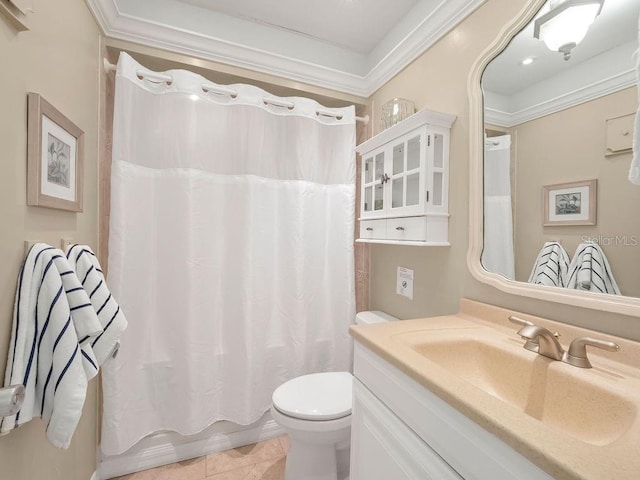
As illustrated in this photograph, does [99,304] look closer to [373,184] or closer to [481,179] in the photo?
[373,184]

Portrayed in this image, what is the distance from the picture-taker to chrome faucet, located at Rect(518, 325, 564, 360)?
0.79m

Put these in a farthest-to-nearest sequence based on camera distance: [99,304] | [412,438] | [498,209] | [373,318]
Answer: [373,318], [498,209], [99,304], [412,438]

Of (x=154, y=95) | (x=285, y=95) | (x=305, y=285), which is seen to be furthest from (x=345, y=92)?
(x=305, y=285)

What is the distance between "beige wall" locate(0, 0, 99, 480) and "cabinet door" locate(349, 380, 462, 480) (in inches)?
38.4

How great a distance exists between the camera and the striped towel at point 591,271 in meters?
0.83

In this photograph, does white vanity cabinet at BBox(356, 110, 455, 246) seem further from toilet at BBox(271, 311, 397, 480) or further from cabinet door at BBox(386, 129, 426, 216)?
toilet at BBox(271, 311, 397, 480)

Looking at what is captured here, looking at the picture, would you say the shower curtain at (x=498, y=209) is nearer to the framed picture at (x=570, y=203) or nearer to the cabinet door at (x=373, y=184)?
the framed picture at (x=570, y=203)

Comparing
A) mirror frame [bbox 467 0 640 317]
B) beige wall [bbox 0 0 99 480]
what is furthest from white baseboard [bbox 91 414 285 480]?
mirror frame [bbox 467 0 640 317]

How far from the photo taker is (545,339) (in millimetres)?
813

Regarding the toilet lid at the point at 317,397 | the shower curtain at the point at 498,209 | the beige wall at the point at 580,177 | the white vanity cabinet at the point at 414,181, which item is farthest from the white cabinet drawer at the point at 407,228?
the toilet lid at the point at 317,397

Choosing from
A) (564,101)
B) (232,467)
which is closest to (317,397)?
(232,467)

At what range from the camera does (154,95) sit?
150cm

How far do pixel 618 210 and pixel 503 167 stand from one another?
39cm

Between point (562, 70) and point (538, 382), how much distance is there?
3.16 feet
